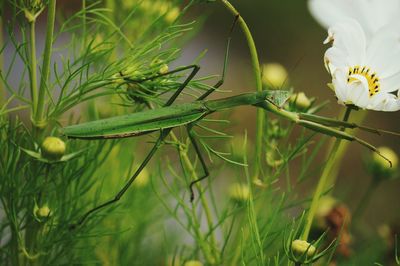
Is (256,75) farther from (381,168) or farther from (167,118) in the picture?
(381,168)

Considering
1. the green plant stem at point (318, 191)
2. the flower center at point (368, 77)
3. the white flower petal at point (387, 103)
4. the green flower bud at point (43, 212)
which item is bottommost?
the green flower bud at point (43, 212)

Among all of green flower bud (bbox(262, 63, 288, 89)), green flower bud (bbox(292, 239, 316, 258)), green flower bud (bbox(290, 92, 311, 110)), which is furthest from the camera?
green flower bud (bbox(262, 63, 288, 89))

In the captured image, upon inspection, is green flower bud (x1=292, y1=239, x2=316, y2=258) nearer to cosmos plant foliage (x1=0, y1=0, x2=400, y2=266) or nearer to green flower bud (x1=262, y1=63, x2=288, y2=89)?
cosmos plant foliage (x1=0, y1=0, x2=400, y2=266)

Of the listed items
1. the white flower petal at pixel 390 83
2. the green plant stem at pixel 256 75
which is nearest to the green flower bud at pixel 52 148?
the green plant stem at pixel 256 75

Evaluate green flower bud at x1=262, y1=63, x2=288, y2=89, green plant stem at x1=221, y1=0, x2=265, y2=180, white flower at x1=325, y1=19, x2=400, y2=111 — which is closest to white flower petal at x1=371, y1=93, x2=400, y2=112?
white flower at x1=325, y1=19, x2=400, y2=111

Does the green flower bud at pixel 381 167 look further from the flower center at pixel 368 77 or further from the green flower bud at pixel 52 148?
the green flower bud at pixel 52 148

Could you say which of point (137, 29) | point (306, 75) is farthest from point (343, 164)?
point (137, 29)

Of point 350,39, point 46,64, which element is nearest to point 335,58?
point 350,39
